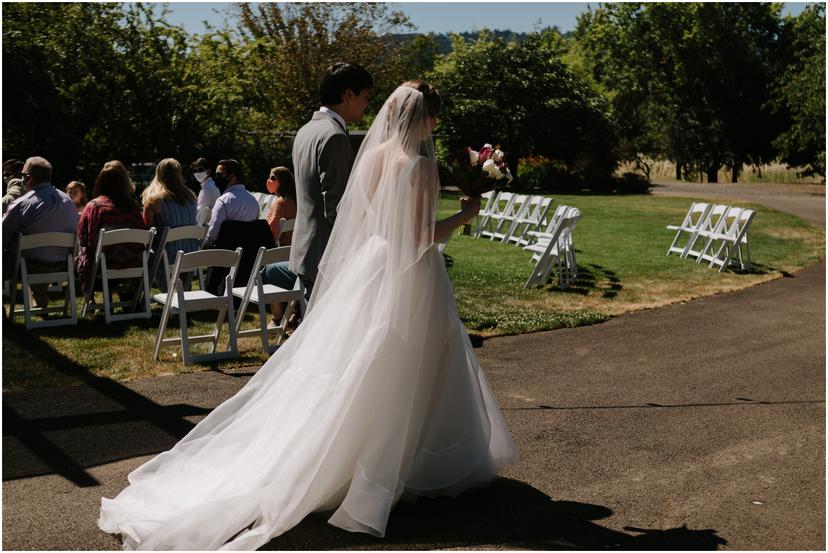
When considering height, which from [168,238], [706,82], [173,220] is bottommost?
[168,238]

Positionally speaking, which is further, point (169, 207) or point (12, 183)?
point (12, 183)

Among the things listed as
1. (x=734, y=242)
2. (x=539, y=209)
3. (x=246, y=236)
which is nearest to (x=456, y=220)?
(x=246, y=236)

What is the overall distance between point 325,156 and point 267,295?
9.14ft

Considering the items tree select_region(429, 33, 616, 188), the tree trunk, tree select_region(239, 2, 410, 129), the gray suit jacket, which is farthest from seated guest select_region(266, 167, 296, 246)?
the tree trunk

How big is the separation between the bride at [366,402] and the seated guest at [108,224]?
17.9ft

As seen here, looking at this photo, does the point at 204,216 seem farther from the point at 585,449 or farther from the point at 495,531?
the point at 495,531

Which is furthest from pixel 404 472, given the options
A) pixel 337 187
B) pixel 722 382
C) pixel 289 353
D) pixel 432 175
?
pixel 722 382

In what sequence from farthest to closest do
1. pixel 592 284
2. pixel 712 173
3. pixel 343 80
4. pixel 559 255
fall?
pixel 712 173 < pixel 592 284 < pixel 559 255 < pixel 343 80

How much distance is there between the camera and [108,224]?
33.3 ft

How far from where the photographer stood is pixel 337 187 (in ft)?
20.3

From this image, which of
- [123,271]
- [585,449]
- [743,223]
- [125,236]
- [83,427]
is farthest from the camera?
[743,223]

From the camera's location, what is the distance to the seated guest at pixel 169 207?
1069 cm

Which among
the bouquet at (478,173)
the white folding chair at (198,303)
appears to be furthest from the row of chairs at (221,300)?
the bouquet at (478,173)

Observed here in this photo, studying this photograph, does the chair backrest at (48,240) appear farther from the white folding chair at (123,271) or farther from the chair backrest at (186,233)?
the chair backrest at (186,233)
